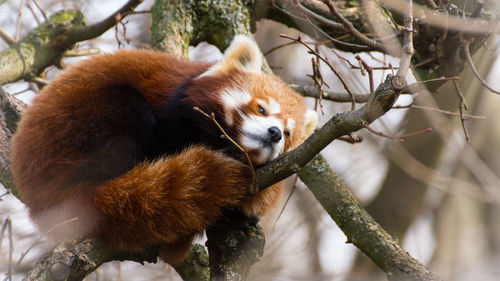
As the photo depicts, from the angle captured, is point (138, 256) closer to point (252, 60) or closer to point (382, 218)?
point (252, 60)

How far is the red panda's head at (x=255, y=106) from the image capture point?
2664mm

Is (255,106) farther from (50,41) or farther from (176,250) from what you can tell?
(50,41)

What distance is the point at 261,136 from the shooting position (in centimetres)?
267

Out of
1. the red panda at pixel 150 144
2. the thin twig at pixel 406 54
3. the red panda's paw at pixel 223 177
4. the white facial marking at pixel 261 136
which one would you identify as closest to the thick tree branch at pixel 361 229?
the red panda at pixel 150 144

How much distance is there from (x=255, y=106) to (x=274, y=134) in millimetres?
332

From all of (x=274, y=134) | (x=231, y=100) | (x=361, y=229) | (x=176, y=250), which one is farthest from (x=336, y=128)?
(x=176, y=250)

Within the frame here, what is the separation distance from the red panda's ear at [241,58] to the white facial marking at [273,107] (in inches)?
14.4

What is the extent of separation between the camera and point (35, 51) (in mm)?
3895

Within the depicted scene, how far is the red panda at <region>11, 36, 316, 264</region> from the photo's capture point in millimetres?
2549

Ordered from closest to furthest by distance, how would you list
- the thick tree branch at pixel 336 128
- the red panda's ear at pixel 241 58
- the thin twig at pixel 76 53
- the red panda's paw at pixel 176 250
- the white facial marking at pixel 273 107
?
the thick tree branch at pixel 336 128, the red panda's paw at pixel 176 250, the white facial marking at pixel 273 107, the red panda's ear at pixel 241 58, the thin twig at pixel 76 53

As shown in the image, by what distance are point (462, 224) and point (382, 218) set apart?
134cm

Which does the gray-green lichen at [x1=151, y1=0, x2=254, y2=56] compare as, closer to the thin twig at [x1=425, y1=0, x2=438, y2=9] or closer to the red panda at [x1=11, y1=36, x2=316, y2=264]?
the red panda at [x1=11, y1=36, x2=316, y2=264]

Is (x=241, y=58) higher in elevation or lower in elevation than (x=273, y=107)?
higher

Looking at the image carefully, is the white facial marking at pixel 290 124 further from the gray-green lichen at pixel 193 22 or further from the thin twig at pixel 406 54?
the gray-green lichen at pixel 193 22
